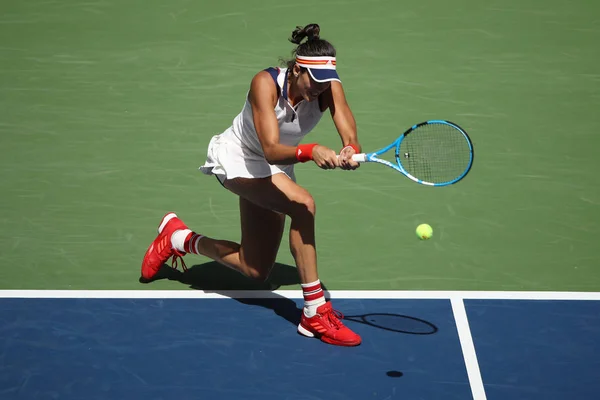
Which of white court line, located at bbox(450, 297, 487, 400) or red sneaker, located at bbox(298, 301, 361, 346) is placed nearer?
white court line, located at bbox(450, 297, 487, 400)

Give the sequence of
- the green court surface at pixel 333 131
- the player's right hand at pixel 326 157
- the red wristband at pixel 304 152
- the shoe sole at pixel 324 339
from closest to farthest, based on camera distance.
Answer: the player's right hand at pixel 326 157, the red wristband at pixel 304 152, the shoe sole at pixel 324 339, the green court surface at pixel 333 131

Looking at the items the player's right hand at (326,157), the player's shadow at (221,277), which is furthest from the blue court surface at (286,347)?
the player's right hand at (326,157)

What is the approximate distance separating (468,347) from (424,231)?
1197 millimetres

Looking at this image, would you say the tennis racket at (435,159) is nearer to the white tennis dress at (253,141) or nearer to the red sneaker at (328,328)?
the white tennis dress at (253,141)

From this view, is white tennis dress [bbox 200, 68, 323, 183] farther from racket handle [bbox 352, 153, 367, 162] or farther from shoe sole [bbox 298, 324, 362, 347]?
shoe sole [bbox 298, 324, 362, 347]

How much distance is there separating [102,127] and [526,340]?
4.58 metres

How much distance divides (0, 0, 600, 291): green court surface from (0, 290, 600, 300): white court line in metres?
0.09

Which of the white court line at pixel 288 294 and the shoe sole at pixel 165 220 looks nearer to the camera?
the white court line at pixel 288 294

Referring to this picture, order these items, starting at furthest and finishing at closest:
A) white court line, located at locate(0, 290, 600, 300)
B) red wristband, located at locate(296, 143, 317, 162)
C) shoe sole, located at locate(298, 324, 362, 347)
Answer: white court line, located at locate(0, 290, 600, 300)
shoe sole, located at locate(298, 324, 362, 347)
red wristband, located at locate(296, 143, 317, 162)

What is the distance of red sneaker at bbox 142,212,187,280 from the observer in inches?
273

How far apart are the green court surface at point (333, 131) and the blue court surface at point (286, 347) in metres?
0.31

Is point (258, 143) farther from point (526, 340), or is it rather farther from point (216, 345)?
point (526, 340)

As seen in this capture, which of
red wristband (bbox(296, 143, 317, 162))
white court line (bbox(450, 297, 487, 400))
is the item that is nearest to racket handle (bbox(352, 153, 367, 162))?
red wristband (bbox(296, 143, 317, 162))

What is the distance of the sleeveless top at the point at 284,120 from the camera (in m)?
6.16
